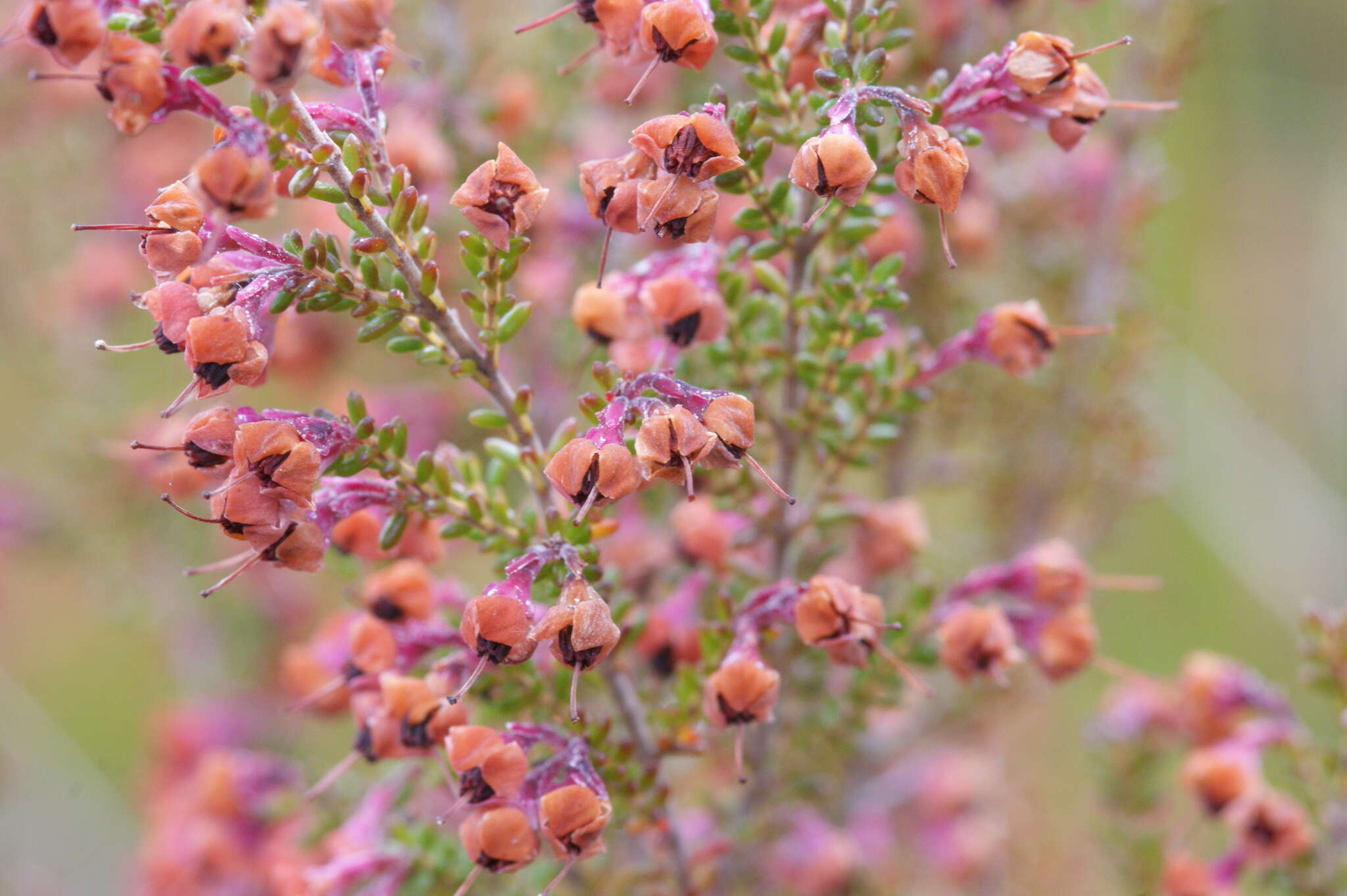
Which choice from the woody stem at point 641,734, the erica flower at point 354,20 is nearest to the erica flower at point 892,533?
the woody stem at point 641,734

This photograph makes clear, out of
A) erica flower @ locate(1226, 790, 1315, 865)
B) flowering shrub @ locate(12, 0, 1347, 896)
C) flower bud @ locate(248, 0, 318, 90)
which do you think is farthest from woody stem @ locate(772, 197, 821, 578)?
erica flower @ locate(1226, 790, 1315, 865)

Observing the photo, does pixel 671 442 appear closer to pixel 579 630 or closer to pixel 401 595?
pixel 579 630

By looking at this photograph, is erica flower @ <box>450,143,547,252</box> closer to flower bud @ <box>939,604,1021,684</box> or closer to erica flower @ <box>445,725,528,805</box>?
erica flower @ <box>445,725,528,805</box>

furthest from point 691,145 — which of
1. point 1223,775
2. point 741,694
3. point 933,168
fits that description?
point 1223,775

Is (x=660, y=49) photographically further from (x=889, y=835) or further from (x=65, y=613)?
(x=65, y=613)

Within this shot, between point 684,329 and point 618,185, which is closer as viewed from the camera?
point 618,185

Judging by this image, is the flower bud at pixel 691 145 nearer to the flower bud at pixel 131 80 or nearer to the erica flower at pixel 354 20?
the erica flower at pixel 354 20

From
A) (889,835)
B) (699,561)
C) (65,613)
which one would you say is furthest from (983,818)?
(65,613)
